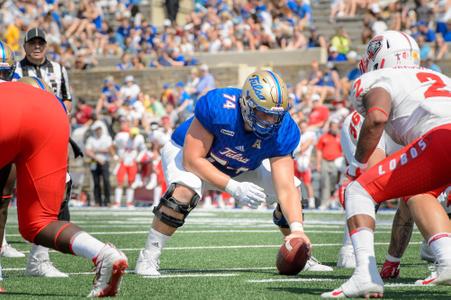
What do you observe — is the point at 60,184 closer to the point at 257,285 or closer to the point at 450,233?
the point at 257,285

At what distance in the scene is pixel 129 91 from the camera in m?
25.1

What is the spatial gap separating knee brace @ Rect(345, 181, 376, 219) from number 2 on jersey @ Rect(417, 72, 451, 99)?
0.70 m

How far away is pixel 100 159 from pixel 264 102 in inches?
568

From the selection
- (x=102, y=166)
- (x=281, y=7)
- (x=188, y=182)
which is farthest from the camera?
(x=281, y=7)

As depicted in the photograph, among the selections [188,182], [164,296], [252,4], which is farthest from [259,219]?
[252,4]

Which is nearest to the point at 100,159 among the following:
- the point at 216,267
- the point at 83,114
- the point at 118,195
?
the point at 118,195

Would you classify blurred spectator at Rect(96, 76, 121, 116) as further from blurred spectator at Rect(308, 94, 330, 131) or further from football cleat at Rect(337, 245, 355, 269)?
football cleat at Rect(337, 245, 355, 269)

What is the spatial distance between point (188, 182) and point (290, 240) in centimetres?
91

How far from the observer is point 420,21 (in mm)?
22594

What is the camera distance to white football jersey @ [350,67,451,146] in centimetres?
629

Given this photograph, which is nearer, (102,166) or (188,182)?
(188,182)

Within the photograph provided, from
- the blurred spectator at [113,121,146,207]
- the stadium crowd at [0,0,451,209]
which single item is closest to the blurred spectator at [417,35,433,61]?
the stadium crowd at [0,0,451,209]

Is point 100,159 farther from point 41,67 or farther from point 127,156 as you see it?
point 41,67

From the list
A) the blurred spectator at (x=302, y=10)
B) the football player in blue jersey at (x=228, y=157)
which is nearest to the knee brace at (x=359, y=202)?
the football player in blue jersey at (x=228, y=157)
